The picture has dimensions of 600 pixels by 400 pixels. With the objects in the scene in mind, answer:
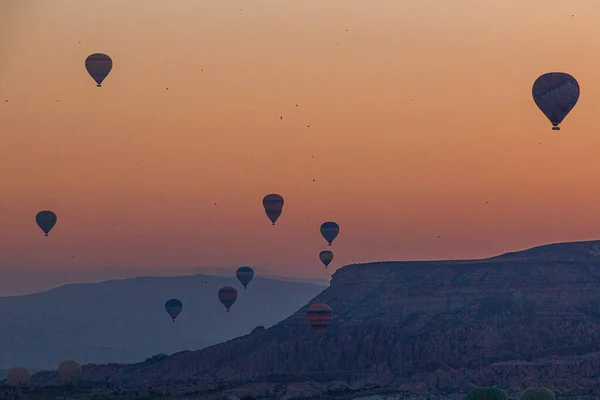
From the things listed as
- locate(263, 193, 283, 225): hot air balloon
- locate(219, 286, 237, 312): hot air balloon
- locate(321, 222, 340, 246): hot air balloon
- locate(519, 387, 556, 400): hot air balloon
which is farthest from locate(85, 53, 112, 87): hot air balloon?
locate(219, 286, 237, 312): hot air balloon

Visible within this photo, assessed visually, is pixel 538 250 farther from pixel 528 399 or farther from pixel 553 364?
pixel 528 399

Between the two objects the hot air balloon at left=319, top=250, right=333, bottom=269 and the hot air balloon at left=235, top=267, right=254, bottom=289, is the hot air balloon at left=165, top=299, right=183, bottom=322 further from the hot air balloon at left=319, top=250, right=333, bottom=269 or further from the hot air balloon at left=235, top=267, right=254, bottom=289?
the hot air balloon at left=319, top=250, right=333, bottom=269

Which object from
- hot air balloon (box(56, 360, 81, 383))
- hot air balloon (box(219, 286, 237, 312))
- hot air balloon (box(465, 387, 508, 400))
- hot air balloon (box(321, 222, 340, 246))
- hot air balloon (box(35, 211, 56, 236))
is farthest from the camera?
hot air balloon (box(219, 286, 237, 312))

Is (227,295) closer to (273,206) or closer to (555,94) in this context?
(273,206)

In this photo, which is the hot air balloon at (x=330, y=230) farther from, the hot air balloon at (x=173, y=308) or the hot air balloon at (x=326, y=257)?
the hot air balloon at (x=173, y=308)

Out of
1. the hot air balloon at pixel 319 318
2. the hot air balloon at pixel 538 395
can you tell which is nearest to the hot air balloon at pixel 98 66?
the hot air balloon at pixel 538 395
